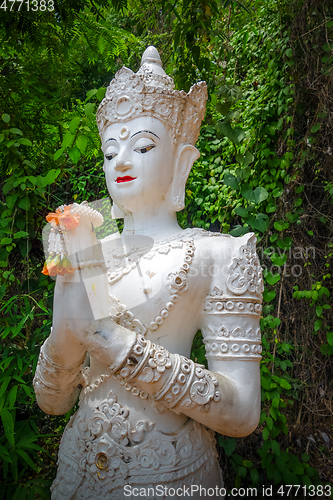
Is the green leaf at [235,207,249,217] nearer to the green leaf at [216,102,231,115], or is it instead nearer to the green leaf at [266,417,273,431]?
the green leaf at [216,102,231,115]

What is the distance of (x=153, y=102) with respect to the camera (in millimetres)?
2021

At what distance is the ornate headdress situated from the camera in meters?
2.03

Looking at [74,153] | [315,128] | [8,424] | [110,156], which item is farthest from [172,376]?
[315,128]

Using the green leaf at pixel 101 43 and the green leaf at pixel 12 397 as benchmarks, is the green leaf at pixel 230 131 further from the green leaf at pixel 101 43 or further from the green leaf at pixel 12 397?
the green leaf at pixel 12 397

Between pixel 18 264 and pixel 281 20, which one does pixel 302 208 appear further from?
pixel 18 264

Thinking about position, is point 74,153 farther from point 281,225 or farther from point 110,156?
point 281,225

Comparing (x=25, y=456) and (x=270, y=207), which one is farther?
(x=270, y=207)

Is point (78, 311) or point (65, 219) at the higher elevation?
point (65, 219)

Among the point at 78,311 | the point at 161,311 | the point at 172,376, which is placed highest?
the point at 78,311

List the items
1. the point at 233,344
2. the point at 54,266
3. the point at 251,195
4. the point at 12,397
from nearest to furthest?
the point at 54,266
the point at 233,344
the point at 12,397
the point at 251,195

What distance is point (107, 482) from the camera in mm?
1637

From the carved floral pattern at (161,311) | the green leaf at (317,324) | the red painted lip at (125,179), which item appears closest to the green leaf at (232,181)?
the green leaf at (317,324)

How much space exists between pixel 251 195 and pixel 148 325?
1.57 meters

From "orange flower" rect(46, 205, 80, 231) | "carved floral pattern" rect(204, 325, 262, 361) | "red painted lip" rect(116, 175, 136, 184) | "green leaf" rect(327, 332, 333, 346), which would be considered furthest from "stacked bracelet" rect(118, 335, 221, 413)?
"green leaf" rect(327, 332, 333, 346)
